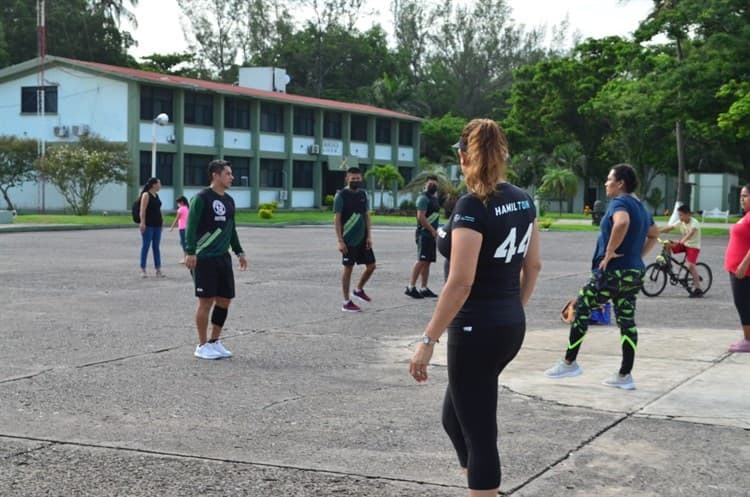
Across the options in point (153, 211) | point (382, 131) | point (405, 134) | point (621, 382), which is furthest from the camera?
point (405, 134)

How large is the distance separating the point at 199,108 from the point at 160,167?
475 centimetres

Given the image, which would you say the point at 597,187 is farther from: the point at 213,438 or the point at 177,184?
the point at 213,438

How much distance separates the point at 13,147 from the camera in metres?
49.1

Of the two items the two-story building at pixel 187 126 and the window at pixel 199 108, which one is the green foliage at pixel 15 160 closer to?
the two-story building at pixel 187 126

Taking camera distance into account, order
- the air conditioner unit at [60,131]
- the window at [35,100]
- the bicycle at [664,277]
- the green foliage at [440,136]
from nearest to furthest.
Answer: the bicycle at [664,277] < the air conditioner unit at [60,131] < the window at [35,100] < the green foliage at [440,136]

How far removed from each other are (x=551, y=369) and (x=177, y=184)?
4760 cm

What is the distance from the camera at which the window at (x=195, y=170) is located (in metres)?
56.0

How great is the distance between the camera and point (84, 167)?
46625 millimetres

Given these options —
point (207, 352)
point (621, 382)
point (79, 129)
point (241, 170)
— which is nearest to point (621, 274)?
point (621, 382)

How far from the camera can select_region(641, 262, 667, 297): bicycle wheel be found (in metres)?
16.5

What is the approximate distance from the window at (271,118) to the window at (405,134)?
1225 centimetres

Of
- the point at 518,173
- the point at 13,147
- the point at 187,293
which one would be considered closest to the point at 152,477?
the point at 187,293

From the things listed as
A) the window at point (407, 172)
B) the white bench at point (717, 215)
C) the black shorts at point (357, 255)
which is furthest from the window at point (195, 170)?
the black shorts at point (357, 255)

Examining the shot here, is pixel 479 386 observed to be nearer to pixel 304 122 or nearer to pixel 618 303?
pixel 618 303
